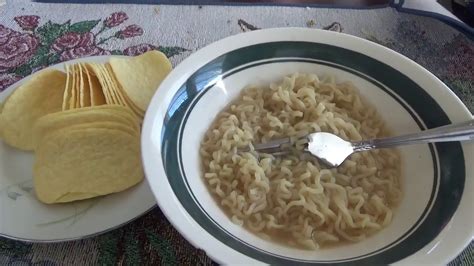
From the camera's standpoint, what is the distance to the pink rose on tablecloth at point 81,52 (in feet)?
3.95

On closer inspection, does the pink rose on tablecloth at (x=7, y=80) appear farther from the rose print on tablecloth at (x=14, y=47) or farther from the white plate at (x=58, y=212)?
the white plate at (x=58, y=212)

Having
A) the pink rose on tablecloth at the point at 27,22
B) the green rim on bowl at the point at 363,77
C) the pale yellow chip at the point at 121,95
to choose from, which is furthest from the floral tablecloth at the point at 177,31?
the green rim on bowl at the point at 363,77

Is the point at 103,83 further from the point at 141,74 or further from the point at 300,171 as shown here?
the point at 300,171

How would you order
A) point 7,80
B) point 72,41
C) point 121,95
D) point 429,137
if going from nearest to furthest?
1. point 429,137
2. point 121,95
3. point 7,80
4. point 72,41

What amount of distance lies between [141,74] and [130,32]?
0.27 meters

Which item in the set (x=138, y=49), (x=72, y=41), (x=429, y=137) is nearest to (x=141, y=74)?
(x=138, y=49)

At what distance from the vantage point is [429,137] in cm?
76

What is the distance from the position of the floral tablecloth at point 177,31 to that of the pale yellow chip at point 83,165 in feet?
1.16

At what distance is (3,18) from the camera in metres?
1.31

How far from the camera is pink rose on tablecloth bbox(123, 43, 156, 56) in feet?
3.99

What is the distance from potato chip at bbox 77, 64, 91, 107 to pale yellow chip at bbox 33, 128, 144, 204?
0.28 ft

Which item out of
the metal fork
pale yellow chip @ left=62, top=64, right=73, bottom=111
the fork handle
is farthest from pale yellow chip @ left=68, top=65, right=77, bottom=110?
the fork handle

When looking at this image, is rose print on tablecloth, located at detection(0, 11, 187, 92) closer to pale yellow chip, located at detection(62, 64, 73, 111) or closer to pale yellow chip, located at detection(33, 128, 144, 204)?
pale yellow chip, located at detection(62, 64, 73, 111)

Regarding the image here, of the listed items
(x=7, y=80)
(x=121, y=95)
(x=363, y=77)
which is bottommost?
(x=7, y=80)
